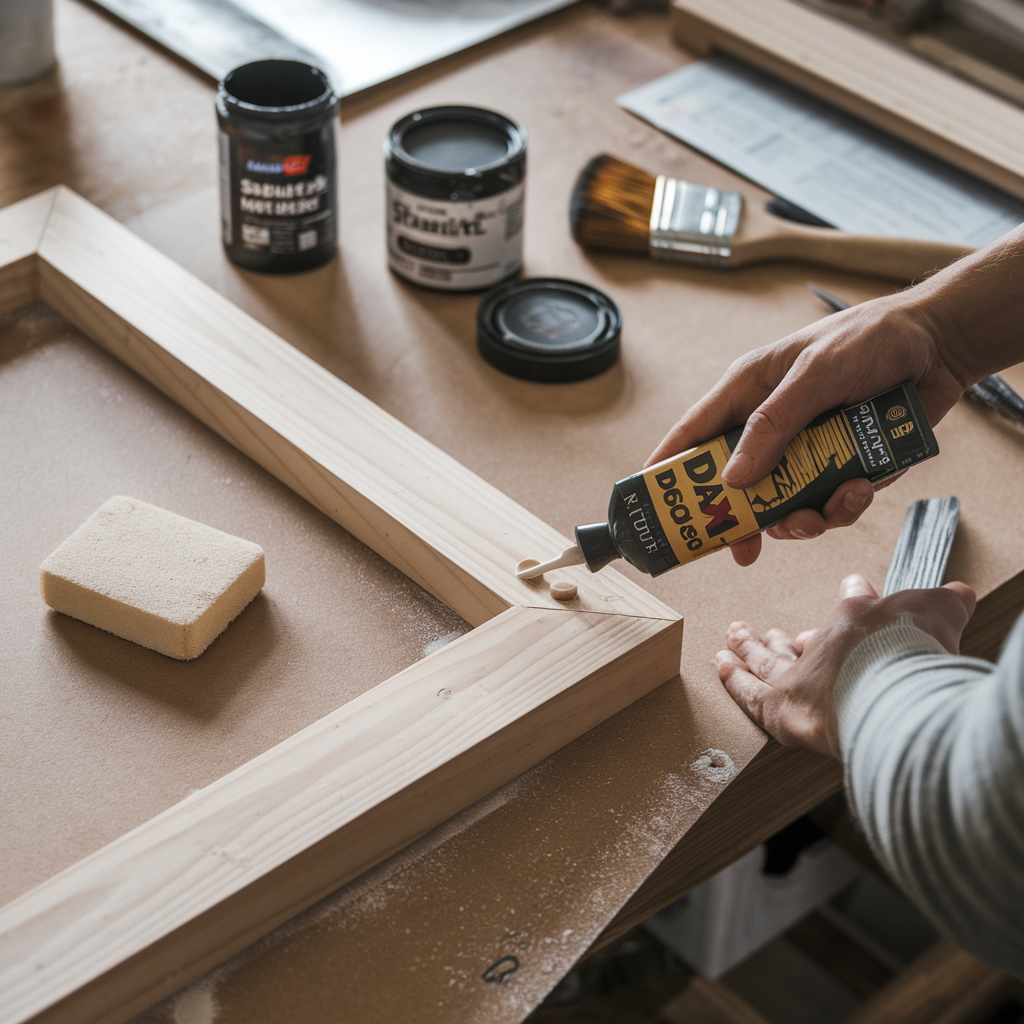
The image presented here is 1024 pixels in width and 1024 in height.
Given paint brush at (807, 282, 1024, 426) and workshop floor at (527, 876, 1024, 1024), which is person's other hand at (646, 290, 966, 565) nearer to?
paint brush at (807, 282, 1024, 426)

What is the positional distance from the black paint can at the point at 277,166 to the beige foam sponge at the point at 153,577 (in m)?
0.47

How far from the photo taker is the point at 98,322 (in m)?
1.22

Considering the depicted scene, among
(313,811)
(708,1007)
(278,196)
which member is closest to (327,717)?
(313,811)

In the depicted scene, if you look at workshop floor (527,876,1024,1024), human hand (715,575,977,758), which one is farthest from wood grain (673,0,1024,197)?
workshop floor (527,876,1024,1024)

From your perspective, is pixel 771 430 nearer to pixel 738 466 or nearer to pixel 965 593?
pixel 738 466

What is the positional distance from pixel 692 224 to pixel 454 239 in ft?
1.04

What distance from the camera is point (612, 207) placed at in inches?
55.2

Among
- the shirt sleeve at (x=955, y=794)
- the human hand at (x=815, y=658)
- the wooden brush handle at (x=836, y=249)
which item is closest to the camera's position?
the shirt sleeve at (x=955, y=794)

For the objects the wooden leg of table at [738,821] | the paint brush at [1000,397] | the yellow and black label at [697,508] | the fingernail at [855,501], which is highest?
the fingernail at [855,501]

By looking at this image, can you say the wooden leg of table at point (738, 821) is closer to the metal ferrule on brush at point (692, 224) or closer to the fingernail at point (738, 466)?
the fingernail at point (738, 466)

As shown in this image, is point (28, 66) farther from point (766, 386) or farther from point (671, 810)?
point (671, 810)

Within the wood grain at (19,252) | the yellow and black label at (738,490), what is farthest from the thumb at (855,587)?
the wood grain at (19,252)

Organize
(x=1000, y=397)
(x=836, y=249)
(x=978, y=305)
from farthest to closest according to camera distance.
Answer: (x=836, y=249) → (x=1000, y=397) → (x=978, y=305)

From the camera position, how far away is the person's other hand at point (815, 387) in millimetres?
878
